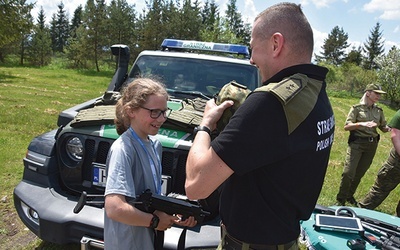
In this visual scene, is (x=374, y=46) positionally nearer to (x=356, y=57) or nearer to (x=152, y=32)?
(x=356, y=57)

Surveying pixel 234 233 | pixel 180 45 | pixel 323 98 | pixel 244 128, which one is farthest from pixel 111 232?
pixel 180 45

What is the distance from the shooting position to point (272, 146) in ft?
4.59

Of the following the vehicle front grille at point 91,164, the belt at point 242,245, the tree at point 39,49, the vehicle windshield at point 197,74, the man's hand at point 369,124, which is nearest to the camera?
the belt at point 242,245

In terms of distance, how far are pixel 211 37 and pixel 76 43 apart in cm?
1744

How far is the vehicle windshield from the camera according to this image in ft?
14.2

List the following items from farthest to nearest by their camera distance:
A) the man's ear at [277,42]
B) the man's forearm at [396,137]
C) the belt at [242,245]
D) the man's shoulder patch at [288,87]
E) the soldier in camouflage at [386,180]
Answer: the soldier in camouflage at [386,180] < the man's forearm at [396,137] < the belt at [242,245] < the man's ear at [277,42] < the man's shoulder patch at [288,87]

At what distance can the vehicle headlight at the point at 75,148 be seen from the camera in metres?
3.13

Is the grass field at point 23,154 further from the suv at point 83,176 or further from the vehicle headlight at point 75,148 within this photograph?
the vehicle headlight at point 75,148

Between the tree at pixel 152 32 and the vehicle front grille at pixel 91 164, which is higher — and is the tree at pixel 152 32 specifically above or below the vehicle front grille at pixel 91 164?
above

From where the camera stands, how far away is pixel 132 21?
3850 centimetres

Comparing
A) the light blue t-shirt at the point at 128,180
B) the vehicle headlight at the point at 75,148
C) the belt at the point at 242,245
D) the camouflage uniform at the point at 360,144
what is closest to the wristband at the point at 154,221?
the light blue t-shirt at the point at 128,180

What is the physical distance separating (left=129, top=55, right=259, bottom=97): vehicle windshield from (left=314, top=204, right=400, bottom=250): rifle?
66.8 inches

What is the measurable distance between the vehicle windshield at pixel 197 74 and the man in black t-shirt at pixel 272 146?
2.59 metres

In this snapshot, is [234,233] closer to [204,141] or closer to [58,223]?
[204,141]
